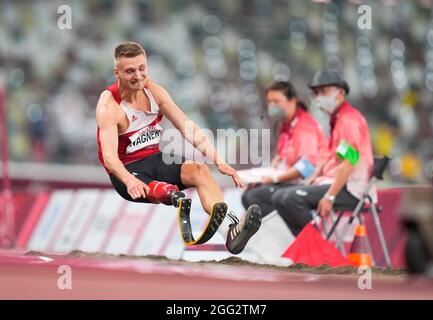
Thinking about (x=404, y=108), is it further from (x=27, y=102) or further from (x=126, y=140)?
(x=126, y=140)

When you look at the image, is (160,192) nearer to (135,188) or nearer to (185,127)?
(135,188)

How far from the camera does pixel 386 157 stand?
8898 mm

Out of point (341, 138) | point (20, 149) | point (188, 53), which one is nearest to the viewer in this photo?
point (341, 138)

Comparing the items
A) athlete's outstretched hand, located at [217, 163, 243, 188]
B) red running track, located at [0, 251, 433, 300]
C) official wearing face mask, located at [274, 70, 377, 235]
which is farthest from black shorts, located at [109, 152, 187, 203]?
official wearing face mask, located at [274, 70, 377, 235]

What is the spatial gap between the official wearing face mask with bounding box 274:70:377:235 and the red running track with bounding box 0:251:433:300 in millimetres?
1056

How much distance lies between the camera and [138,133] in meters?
5.33

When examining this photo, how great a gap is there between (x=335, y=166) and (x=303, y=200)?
0.41 metres

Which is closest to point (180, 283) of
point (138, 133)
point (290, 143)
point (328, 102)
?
point (138, 133)

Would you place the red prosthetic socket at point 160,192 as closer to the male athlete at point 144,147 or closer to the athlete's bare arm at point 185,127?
the male athlete at point 144,147

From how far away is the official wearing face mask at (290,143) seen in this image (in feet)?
28.5

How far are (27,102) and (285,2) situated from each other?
18.6ft

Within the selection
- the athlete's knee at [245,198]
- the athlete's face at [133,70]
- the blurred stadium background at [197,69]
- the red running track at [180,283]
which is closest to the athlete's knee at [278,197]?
the athlete's knee at [245,198]

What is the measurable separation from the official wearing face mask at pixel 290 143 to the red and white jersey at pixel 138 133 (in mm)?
3300

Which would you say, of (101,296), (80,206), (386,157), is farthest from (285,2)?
(101,296)
